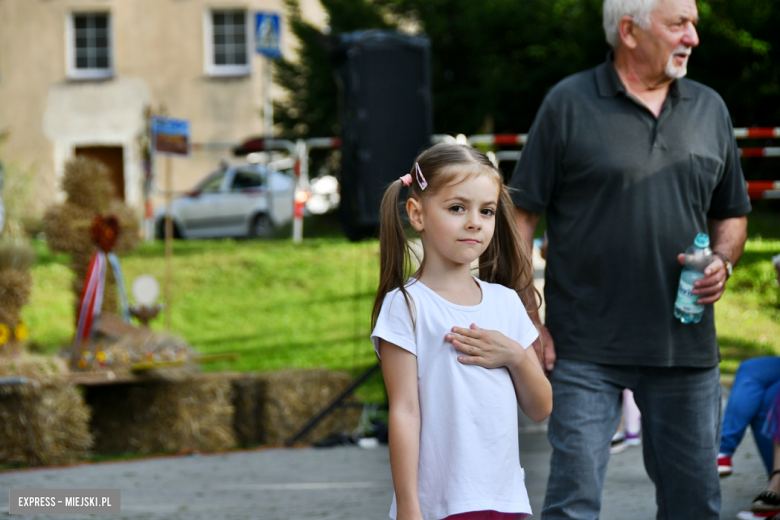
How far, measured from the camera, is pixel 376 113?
6.54m

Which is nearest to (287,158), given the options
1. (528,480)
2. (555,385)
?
(528,480)

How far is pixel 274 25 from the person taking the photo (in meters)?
12.3

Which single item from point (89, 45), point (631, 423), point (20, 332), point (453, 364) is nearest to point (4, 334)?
point (20, 332)

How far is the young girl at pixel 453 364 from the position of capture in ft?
6.74

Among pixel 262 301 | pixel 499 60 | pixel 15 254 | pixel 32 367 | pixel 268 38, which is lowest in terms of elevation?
pixel 262 301

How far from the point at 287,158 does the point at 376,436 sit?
27.7ft

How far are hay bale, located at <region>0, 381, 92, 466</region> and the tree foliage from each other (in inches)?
282

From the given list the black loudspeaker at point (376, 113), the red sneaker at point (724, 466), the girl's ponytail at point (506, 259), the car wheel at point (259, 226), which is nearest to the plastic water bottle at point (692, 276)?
the girl's ponytail at point (506, 259)

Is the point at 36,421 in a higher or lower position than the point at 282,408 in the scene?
higher

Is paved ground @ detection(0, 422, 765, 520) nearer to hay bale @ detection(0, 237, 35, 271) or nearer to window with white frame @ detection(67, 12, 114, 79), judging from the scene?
hay bale @ detection(0, 237, 35, 271)

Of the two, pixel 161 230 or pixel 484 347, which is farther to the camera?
pixel 161 230

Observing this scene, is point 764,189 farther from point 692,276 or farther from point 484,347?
point 484,347

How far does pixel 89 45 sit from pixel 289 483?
18.4 metres

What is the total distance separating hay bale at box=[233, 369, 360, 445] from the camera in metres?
6.52
